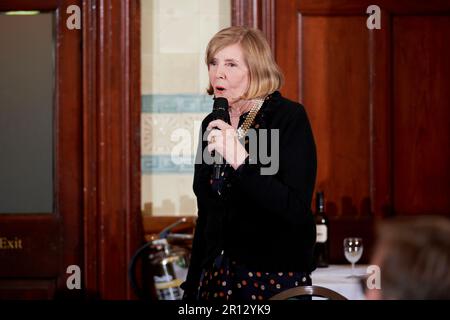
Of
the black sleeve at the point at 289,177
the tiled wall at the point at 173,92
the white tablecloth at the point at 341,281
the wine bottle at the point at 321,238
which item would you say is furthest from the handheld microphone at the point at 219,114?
the tiled wall at the point at 173,92

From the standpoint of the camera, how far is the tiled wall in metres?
3.21

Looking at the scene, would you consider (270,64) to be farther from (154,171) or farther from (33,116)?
(33,116)

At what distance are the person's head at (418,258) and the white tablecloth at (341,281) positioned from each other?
1777mm

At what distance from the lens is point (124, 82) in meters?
3.19

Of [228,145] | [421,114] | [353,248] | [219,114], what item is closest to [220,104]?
[219,114]

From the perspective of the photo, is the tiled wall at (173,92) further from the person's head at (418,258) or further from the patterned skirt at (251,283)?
the person's head at (418,258)

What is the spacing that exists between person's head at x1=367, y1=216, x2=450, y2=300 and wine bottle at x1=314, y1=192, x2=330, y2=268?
208 cm

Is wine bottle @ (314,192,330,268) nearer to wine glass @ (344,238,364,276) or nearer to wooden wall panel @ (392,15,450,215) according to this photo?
wine glass @ (344,238,364,276)

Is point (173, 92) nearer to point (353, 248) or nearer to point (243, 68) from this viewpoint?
point (353, 248)

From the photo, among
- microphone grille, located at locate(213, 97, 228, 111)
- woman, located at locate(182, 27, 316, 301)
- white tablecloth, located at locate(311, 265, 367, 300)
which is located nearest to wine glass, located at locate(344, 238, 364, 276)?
white tablecloth, located at locate(311, 265, 367, 300)

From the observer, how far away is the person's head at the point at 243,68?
1.87m

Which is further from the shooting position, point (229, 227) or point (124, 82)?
point (124, 82)

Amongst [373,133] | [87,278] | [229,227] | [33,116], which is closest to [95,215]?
[87,278]

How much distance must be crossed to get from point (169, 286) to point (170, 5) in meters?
1.18
